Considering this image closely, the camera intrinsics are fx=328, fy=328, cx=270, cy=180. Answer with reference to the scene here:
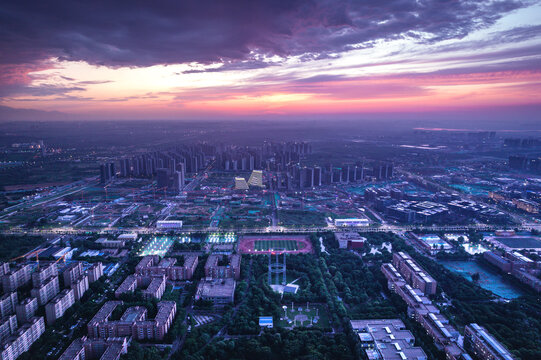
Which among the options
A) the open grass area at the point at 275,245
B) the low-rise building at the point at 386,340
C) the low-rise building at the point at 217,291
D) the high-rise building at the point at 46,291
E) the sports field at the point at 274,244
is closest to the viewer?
the low-rise building at the point at 386,340

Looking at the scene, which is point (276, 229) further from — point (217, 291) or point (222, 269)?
point (217, 291)

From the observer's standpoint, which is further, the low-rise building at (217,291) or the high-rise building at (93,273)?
the high-rise building at (93,273)

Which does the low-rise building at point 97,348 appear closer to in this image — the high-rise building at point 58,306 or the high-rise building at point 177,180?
the high-rise building at point 58,306

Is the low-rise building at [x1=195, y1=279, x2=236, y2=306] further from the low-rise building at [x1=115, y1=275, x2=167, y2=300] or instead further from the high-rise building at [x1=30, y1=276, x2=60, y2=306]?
the high-rise building at [x1=30, y1=276, x2=60, y2=306]

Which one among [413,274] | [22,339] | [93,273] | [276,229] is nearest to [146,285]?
[93,273]

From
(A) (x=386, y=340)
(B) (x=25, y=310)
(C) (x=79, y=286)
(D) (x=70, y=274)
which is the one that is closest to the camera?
(A) (x=386, y=340)

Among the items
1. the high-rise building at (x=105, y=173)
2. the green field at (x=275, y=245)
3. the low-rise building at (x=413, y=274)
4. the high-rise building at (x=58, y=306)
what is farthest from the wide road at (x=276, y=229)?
the high-rise building at (x=105, y=173)
